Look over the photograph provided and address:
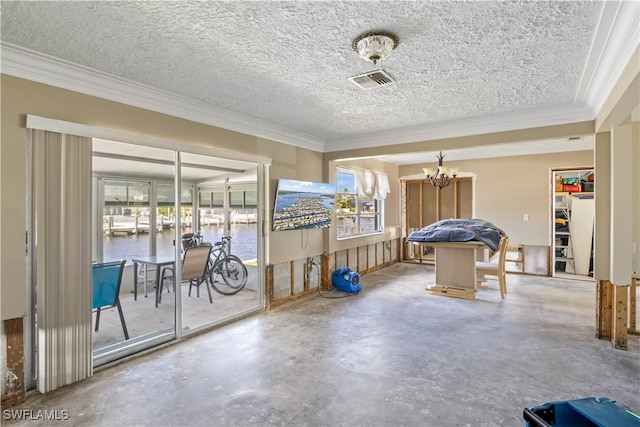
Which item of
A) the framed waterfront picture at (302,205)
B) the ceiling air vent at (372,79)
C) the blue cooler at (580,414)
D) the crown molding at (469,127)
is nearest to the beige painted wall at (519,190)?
the crown molding at (469,127)

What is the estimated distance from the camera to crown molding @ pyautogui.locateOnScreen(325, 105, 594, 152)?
3.61 metres

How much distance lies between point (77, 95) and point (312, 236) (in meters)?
3.55

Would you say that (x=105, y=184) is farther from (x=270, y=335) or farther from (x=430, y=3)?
(x=430, y=3)

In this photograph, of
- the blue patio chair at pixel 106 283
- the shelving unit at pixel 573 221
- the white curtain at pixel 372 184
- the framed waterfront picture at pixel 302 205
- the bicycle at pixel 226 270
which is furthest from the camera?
the white curtain at pixel 372 184

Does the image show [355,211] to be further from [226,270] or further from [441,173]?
[226,270]

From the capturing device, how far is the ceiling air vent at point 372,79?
2.67 m

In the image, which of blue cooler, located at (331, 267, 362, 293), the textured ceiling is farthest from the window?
the textured ceiling

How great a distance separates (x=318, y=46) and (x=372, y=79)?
713 mm

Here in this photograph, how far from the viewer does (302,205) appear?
4883 mm

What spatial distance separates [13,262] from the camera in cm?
232

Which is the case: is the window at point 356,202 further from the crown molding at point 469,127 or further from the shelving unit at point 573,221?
the shelving unit at point 573,221

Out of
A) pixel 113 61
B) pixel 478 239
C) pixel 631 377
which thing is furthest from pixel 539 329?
pixel 113 61

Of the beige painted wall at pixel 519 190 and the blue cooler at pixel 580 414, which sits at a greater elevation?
the beige painted wall at pixel 519 190

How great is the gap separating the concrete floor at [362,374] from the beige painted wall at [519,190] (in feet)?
9.05
